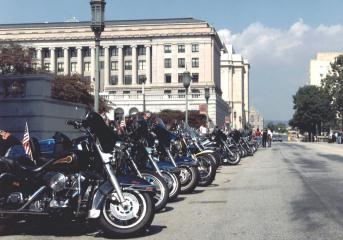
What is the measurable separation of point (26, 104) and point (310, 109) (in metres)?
96.6

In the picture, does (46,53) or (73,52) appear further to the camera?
(46,53)

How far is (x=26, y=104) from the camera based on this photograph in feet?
65.3

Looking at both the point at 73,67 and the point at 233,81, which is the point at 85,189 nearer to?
the point at 73,67

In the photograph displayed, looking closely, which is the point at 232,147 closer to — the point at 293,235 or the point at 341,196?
the point at 341,196

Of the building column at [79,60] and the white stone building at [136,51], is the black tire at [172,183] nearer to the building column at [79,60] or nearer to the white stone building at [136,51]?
the white stone building at [136,51]

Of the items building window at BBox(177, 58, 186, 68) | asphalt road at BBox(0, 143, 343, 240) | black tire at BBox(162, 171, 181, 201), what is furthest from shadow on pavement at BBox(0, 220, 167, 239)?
building window at BBox(177, 58, 186, 68)

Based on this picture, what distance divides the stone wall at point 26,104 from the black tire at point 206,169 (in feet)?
22.2

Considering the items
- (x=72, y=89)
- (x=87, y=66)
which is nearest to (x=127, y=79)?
(x=87, y=66)

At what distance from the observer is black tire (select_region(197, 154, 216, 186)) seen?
14078 mm

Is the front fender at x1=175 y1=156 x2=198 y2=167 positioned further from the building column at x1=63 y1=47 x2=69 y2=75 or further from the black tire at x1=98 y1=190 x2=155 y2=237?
the building column at x1=63 y1=47 x2=69 y2=75

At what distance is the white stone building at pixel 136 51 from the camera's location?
118750 mm

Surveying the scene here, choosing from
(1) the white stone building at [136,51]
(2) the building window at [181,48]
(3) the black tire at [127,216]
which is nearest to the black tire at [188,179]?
(3) the black tire at [127,216]

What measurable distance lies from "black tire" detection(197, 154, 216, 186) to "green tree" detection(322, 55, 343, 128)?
281ft

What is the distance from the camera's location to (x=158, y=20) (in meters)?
128
